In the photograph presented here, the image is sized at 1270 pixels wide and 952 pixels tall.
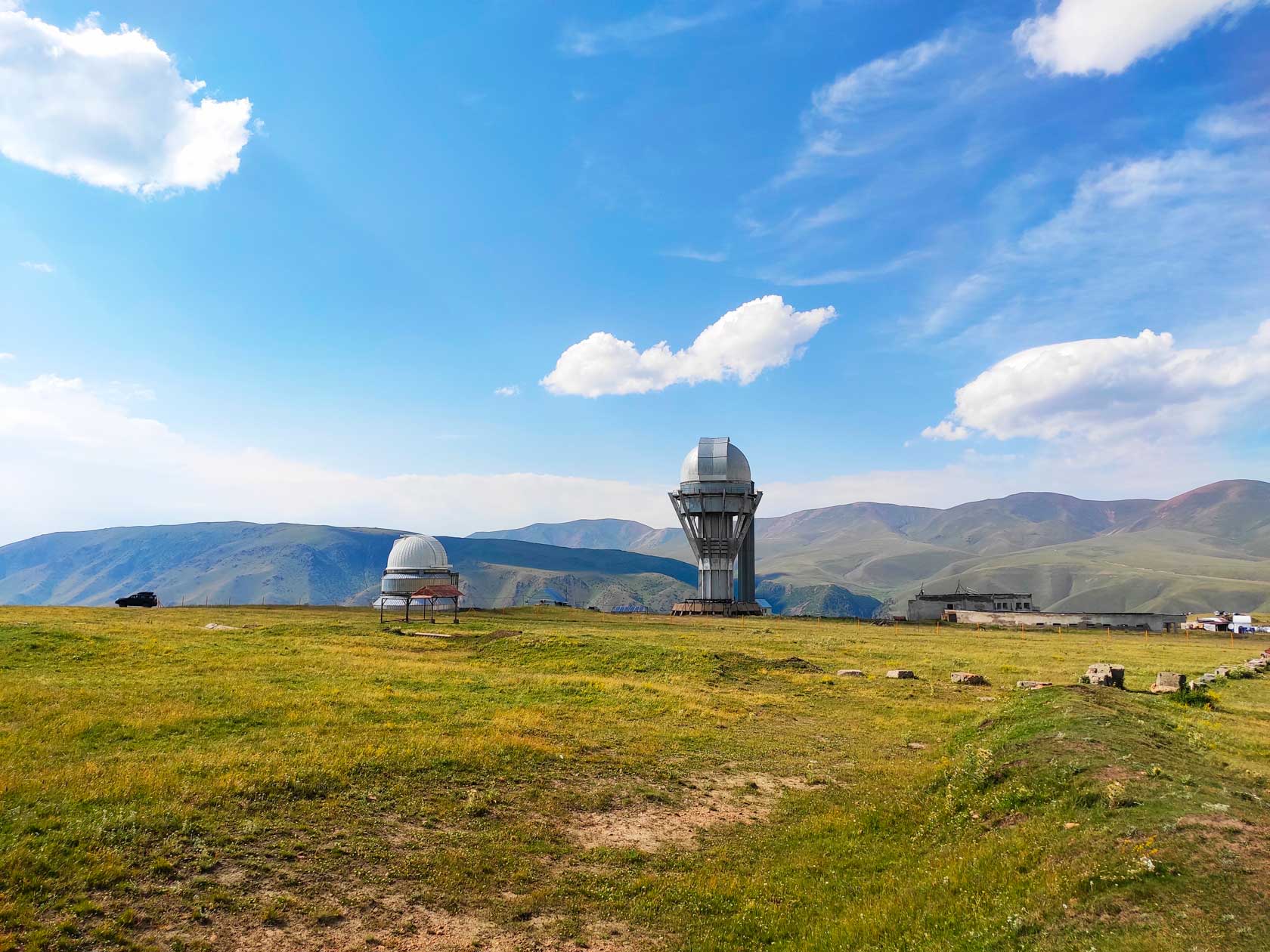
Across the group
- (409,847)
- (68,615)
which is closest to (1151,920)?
(409,847)

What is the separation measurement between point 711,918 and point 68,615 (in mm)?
67468

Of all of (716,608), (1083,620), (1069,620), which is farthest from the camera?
(716,608)

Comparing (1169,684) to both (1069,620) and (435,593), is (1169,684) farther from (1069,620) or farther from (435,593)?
(1069,620)

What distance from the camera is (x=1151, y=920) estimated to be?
34.9 ft

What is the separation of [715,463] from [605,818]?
100356mm

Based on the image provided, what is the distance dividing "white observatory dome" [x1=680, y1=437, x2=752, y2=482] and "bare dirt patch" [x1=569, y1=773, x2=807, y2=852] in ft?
313

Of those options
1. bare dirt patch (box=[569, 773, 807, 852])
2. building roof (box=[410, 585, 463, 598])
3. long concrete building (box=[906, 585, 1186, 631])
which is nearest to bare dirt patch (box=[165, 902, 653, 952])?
bare dirt patch (box=[569, 773, 807, 852])

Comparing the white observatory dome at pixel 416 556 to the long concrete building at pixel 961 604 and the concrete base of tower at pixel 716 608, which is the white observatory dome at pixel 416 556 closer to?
the concrete base of tower at pixel 716 608

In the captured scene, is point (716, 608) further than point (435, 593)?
Yes

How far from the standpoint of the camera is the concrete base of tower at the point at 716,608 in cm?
11012

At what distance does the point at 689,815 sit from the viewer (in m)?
19.6

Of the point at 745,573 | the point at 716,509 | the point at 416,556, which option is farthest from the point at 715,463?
the point at 416,556

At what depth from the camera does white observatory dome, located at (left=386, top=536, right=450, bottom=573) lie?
116 m

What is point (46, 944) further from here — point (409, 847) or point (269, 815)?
point (409, 847)
